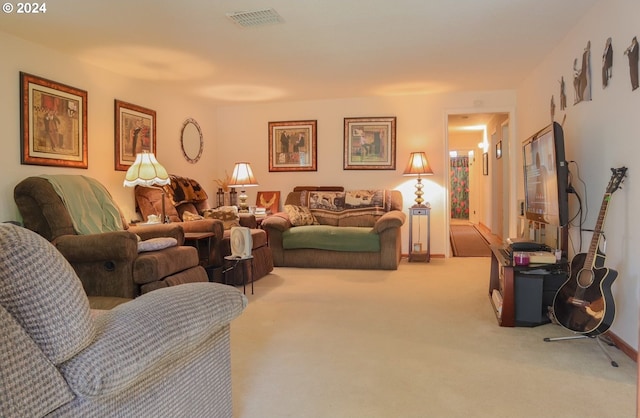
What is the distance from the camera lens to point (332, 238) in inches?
199

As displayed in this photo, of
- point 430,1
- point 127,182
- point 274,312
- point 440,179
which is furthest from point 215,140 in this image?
point 430,1

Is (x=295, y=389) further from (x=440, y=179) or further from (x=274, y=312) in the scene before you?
(x=440, y=179)

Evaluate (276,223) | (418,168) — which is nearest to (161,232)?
(276,223)

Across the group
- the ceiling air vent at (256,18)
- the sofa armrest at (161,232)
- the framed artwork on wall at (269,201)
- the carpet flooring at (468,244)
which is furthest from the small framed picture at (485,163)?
the sofa armrest at (161,232)

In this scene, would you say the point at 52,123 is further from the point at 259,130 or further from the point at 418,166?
the point at 418,166

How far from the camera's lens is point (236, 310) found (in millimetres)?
1444

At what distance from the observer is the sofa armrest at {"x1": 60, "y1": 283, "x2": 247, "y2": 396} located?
877 mm

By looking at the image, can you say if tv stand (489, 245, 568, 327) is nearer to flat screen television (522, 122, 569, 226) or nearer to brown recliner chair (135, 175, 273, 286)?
flat screen television (522, 122, 569, 226)

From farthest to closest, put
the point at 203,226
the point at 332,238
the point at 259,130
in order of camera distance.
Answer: the point at 259,130 < the point at 332,238 < the point at 203,226

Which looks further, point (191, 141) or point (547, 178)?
point (191, 141)

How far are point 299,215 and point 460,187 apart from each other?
25.8 feet

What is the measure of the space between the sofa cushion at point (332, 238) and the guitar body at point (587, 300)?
245 centimetres

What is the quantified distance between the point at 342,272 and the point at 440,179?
6.54ft

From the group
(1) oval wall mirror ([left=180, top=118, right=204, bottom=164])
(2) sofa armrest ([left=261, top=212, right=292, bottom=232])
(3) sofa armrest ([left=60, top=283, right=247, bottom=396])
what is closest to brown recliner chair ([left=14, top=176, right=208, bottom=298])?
(3) sofa armrest ([left=60, top=283, right=247, bottom=396])
